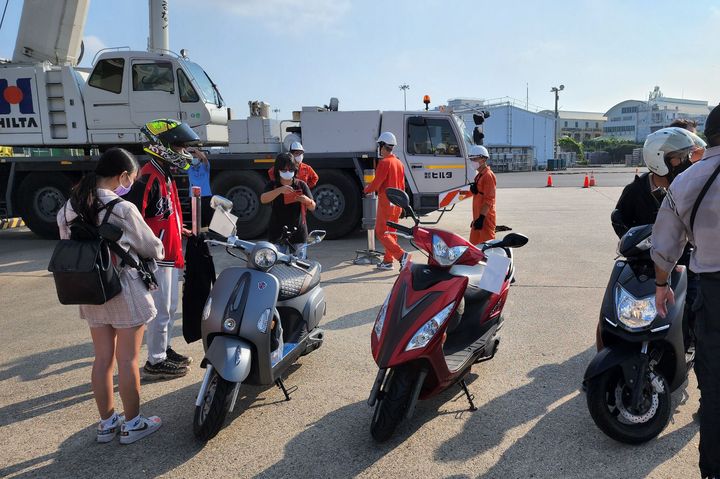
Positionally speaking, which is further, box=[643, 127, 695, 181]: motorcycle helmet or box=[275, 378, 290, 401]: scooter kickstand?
box=[275, 378, 290, 401]: scooter kickstand

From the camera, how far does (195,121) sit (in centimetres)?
960

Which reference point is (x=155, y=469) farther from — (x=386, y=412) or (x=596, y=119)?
(x=596, y=119)

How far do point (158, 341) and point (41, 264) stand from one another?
17.7ft

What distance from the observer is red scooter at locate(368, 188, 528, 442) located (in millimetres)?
2811

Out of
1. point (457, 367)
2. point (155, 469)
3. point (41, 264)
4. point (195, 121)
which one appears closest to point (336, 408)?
point (457, 367)

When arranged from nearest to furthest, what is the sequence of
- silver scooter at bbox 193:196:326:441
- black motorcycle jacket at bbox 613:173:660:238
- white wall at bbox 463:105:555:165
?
silver scooter at bbox 193:196:326:441 < black motorcycle jacket at bbox 613:173:660:238 < white wall at bbox 463:105:555:165

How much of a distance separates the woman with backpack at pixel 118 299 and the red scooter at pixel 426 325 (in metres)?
1.34

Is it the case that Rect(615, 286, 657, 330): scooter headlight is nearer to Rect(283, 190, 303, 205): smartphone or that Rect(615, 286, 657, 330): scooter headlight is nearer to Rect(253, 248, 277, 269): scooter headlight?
Rect(253, 248, 277, 269): scooter headlight

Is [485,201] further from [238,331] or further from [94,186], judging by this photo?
[94,186]

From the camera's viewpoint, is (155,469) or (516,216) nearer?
(155,469)

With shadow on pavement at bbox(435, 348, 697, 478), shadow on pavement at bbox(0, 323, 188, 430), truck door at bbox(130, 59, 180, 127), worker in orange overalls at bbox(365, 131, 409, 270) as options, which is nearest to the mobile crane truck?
truck door at bbox(130, 59, 180, 127)

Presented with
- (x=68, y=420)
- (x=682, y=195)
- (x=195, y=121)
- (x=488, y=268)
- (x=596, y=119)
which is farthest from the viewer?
(x=596, y=119)

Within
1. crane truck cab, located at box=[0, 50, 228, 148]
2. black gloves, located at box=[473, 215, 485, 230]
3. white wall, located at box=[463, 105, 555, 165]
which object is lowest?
black gloves, located at box=[473, 215, 485, 230]

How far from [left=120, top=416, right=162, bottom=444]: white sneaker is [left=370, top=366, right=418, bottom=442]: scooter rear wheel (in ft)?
4.25
